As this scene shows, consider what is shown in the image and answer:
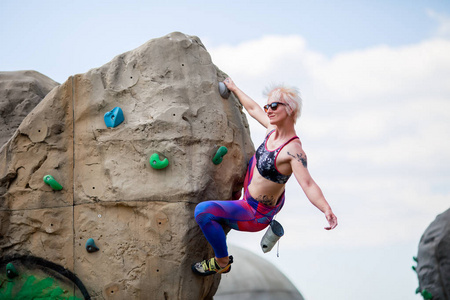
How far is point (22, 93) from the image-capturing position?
6840mm

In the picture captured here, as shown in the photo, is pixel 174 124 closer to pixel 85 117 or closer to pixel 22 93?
pixel 85 117

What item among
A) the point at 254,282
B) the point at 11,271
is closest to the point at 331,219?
the point at 11,271

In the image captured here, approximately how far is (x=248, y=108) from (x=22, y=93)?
2.63 meters

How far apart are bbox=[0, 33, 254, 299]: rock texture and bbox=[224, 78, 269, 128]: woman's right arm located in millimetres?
124

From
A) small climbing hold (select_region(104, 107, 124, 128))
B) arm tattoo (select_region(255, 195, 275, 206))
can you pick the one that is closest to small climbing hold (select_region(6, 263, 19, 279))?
small climbing hold (select_region(104, 107, 124, 128))

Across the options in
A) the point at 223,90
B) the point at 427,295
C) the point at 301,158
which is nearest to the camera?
the point at 301,158

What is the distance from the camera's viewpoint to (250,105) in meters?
5.69

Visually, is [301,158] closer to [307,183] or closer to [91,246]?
[307,183]

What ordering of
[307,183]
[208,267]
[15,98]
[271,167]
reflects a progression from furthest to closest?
[15,98]
[208,267]
[271,167]
[307,183]

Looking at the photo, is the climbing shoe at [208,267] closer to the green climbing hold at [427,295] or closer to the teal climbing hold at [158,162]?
the teal climbing hold at [158,162]

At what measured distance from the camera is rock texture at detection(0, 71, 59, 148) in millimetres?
6668

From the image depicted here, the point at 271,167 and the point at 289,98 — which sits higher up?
the point at 289,98

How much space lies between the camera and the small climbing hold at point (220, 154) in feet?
17.6

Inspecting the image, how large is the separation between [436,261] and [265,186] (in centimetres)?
403
